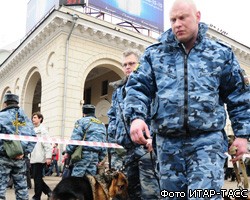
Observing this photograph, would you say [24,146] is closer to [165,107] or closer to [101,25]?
[165,107]

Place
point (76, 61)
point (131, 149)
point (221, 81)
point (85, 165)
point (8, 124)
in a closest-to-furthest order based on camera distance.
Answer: point (221, 81) → point (131, 149) → point (8, 124) → point (85, 165) → point (76, 61)

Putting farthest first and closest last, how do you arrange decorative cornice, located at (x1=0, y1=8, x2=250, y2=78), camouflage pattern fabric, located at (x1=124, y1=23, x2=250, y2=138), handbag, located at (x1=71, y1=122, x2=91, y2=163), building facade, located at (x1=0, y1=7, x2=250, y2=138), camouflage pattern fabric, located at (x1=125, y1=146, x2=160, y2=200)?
decorative cornice, located at (x1=0, y1=8, x2=250, y2=78) → building facade, located at (x1=0, y1=7, x2=250, y2=138) → handbag, located at (x1=71, y1=122, x2=91, y2=163) → camouflage pattern fabric, located at (x1=125, y1=146, x2=160, y2=200) → camouflage pattern fabric, located at (x1=124, y1=23, x2=250, y2=138)

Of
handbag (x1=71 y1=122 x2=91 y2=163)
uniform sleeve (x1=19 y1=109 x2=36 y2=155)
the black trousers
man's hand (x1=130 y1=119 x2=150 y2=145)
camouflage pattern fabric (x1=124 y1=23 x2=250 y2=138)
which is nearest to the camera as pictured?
man's hand (x1=130 y1=119 x2=150 y2=145)

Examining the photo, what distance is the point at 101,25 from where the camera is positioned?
1736cm

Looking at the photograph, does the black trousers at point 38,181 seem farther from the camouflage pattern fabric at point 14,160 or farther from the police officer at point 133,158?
the police officer at point 133,158

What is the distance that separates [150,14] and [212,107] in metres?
21.4

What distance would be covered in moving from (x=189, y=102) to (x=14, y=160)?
11.2 ft

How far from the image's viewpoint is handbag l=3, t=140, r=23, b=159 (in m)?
4.71

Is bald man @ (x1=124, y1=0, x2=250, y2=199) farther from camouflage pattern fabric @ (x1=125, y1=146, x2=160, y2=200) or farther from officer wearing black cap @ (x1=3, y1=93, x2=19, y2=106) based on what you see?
officer wearing black cap @ (x1=3, y1=93, x2=19, y2=106)

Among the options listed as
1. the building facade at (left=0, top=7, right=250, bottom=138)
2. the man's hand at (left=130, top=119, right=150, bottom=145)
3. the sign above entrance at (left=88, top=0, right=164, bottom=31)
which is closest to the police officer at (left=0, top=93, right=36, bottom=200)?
the man's hand at (left=130, top=119, right=150, bottom=145)

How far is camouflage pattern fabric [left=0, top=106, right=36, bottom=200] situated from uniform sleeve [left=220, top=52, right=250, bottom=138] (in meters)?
3.46

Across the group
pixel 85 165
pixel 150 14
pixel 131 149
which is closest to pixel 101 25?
pixel 150 14

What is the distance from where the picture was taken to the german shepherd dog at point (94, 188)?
409 centimetres

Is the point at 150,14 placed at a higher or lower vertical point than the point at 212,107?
higher
